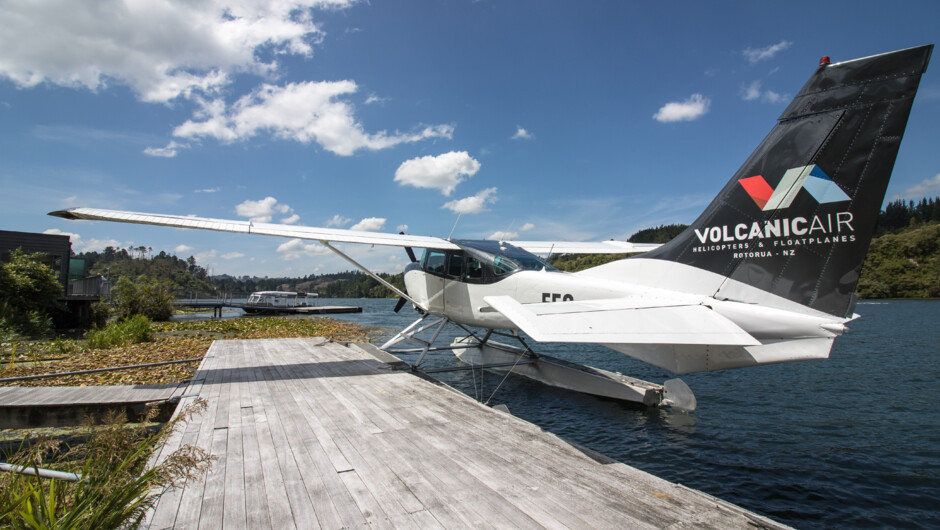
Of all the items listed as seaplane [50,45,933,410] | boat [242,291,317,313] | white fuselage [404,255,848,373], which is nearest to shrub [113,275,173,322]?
boat [242,291,317,313]

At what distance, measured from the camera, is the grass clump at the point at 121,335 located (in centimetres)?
1323

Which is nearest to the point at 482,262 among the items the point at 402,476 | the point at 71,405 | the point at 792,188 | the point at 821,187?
the point at 792,188

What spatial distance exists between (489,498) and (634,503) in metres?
0.98

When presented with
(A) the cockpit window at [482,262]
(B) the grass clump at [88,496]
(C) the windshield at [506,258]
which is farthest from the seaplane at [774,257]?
(B) the grass clump at [88,496]

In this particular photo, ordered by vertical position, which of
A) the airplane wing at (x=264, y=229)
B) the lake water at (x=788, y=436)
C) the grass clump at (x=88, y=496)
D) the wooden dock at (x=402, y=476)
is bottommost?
the lake water at (x=788, y=436)

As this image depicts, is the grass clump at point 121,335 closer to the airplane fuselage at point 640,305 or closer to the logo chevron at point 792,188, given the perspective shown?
the airplane fuselage at point 640,305

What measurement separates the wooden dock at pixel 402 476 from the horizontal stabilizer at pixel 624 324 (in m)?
1.08

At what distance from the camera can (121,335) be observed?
14203mm

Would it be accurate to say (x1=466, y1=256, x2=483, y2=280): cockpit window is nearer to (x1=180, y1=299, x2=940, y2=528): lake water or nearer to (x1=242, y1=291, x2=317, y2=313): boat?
(x1=180, y1=299, x2=940, y2=528): lake water

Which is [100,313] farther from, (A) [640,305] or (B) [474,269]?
(A) [640,305]

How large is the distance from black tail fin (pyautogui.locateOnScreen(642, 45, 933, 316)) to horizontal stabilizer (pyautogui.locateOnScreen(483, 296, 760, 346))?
120 centimetres

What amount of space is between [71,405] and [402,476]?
6.06 m

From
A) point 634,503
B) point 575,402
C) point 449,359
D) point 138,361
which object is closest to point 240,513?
point 634,503

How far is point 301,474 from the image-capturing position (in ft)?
11.3
